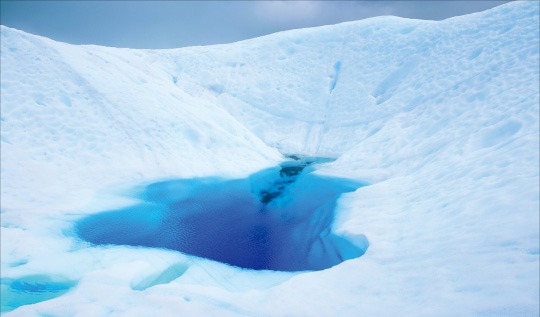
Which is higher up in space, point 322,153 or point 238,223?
point 322,153

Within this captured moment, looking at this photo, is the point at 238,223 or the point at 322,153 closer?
the point at 238,223

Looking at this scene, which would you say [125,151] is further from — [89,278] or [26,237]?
[89,278]

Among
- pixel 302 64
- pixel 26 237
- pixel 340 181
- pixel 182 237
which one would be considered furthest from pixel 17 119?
pixel 302 64

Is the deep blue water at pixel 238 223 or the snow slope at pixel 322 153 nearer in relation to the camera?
the snow slope at pixel 322 153

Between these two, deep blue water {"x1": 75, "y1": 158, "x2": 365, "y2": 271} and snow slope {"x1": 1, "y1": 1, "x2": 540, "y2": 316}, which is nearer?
snow slope {"x1": 1, "y1": 1, "x2": 540, "y2": 316}
